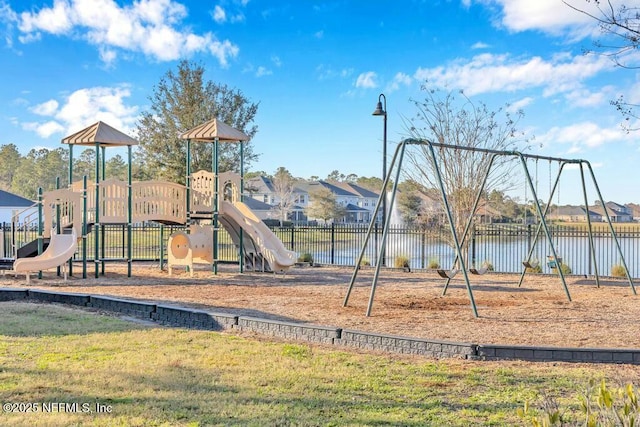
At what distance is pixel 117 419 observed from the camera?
4.13 metres

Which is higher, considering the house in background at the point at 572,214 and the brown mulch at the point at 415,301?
the house in background at the point at 572,214

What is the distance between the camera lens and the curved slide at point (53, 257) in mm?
12891

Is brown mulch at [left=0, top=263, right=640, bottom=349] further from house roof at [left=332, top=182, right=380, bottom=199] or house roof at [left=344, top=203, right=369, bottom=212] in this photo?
house roof at [left=332, top=182, right=380, bottom=199]

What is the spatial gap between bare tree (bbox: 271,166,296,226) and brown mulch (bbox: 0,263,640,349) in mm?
45917

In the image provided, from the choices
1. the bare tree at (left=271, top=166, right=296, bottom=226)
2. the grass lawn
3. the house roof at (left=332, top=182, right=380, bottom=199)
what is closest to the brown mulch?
the grass lawn

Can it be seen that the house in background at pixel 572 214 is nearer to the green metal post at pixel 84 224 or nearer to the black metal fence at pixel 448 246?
the black metal fence at pixel 448 246

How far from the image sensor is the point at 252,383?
5035 millimetres

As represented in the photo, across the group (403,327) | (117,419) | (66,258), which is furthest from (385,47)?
(117,419)

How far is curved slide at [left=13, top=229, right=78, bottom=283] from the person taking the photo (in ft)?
42.3

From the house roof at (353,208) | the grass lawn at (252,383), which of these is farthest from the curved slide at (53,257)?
the house roof at (353,208)

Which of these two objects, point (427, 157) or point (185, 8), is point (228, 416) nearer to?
point (427, 157)

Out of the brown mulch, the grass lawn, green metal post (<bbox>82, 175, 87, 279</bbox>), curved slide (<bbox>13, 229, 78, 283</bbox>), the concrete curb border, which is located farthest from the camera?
green metal post (<bbox>82, 175, 87, 279</bbox>)

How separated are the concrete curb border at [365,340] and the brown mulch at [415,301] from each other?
0.70 metres

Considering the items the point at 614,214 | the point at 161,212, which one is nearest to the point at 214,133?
the point at 161,212
